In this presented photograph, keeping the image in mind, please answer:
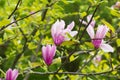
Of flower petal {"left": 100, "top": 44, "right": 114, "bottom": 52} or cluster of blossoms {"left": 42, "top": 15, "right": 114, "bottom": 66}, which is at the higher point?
cluster of blossoms {"left": 42, "top": 15, "right": 114, "bottom": 66}

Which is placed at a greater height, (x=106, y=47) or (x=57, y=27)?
(x=57, y=27)

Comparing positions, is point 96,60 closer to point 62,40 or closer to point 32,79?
point 32,79

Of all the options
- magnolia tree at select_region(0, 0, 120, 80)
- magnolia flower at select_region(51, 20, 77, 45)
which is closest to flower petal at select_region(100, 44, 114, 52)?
magnolia tree at select_region(0, 0, 120, 80)

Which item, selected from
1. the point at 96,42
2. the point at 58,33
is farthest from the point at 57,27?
the point at 96,42

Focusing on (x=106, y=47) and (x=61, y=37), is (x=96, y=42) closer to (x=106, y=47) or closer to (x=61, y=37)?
(x=106, y=47)

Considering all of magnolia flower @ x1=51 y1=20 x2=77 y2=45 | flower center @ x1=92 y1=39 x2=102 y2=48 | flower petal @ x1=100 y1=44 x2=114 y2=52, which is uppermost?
magnolia flower @ x1=51 y1=20 x2=77 y2=45

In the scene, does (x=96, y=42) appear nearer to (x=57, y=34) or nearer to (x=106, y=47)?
(x=106, y=47)

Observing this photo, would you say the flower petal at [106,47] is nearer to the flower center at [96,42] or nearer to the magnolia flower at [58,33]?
the flower center at [96,42]

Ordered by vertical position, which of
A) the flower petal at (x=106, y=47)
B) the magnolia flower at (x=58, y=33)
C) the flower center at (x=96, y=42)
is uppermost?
the magnolia flower at (x=58, y=33)

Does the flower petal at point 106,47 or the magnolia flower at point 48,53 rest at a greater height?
the magnolia flower at point 48,53

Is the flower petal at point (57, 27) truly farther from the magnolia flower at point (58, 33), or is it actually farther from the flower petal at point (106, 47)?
the flower petal at point (106, 47)

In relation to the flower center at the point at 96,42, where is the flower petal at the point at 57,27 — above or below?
above

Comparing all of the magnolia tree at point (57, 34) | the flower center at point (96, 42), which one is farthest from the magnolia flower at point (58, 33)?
the flower center at point (96, 42)

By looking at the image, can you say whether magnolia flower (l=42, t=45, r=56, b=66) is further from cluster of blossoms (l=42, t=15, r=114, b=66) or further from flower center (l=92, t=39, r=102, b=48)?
flower center (l=92, t=39, r=102, b=48)
